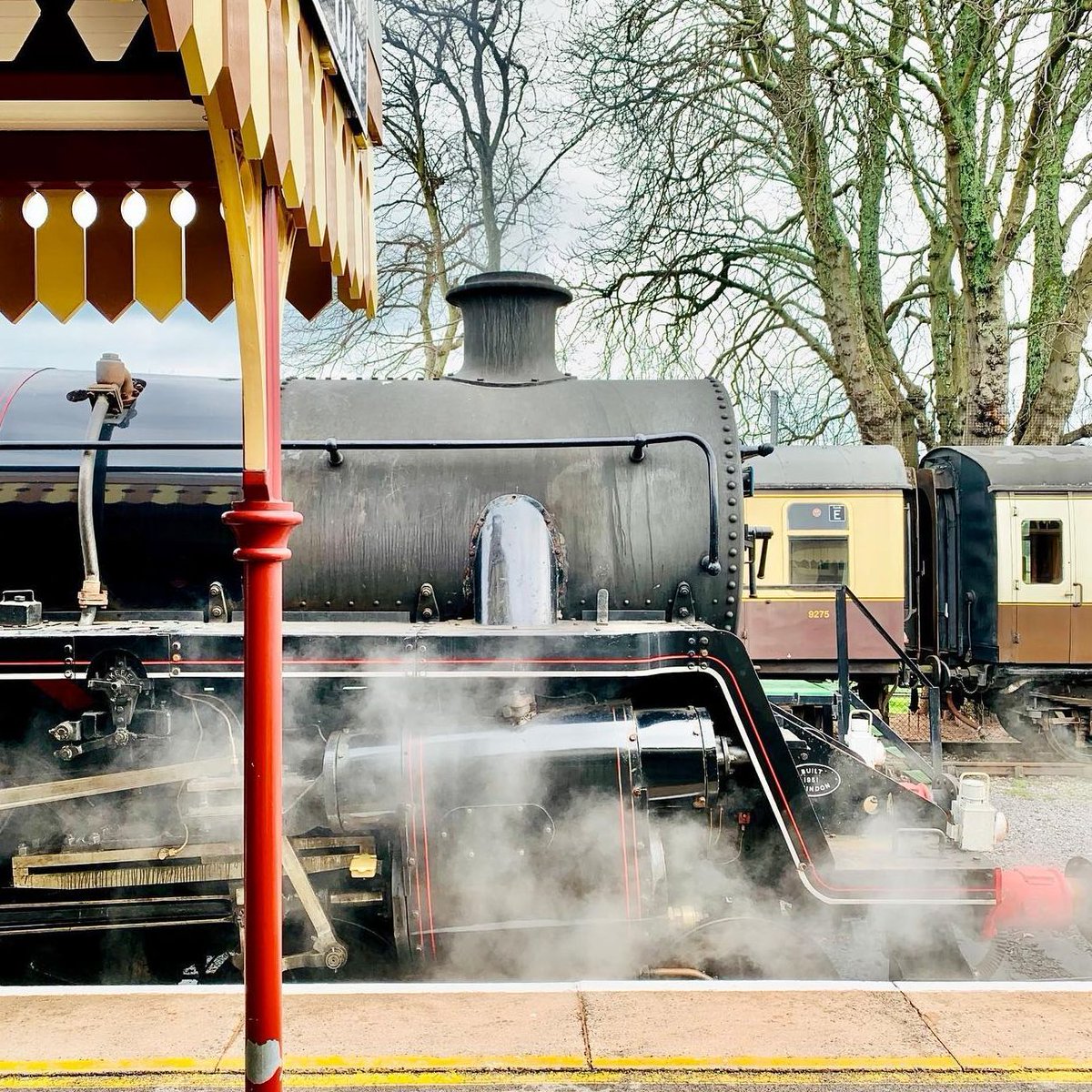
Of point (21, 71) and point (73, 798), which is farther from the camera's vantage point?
point (73, 798)

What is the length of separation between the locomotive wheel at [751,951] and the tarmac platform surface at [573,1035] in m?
0.66

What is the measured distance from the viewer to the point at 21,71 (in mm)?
2252

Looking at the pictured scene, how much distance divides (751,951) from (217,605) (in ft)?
8.13

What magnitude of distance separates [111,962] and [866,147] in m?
12.1

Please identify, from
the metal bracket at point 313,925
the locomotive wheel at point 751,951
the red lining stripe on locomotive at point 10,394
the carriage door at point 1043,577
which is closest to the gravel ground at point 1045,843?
the locomotive wheel at point 751,951

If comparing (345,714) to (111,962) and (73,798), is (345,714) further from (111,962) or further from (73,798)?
(111,962)

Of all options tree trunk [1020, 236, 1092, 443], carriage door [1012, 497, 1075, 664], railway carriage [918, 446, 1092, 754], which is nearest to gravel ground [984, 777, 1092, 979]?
railway carriage [918, 446, 1092, 754]

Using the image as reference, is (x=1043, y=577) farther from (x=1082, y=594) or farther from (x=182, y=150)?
(x=182, y=150)

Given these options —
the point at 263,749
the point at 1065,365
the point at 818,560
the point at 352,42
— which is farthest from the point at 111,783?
the point at 1065,365

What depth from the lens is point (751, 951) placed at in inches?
152

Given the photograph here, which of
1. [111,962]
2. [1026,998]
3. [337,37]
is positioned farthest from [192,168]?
[1026,998]

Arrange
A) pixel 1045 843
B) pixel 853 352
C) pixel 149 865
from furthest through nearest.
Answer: pixel 853 352, pixel 1045 843, pixel 149 865

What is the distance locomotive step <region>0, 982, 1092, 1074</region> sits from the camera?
274 cm

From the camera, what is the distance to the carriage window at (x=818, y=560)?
1098 centimetres
